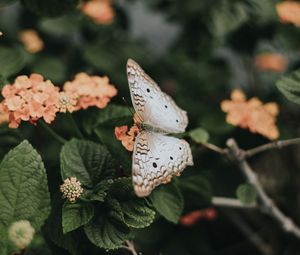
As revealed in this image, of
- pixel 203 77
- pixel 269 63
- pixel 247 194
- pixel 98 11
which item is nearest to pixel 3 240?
pixel 247 194

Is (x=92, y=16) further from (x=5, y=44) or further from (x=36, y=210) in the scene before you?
(x=36, y=210)

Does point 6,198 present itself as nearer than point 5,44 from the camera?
Yes

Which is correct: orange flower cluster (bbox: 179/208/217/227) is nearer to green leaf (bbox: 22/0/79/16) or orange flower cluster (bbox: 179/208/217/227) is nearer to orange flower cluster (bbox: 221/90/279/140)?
orange flower cluster (bbox: 221/90/279/140)

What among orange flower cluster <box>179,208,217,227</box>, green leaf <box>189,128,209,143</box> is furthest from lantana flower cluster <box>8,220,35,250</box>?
orange flower cluster <box>179,208,217,227</box>

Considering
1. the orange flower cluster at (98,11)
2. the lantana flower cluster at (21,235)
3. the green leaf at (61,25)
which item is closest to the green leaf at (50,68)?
the green leaf at (61,25)

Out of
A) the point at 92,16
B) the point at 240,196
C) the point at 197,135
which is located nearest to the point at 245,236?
the point at 240,196

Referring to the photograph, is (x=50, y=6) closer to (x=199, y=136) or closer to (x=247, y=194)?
(x=199, y=136)
